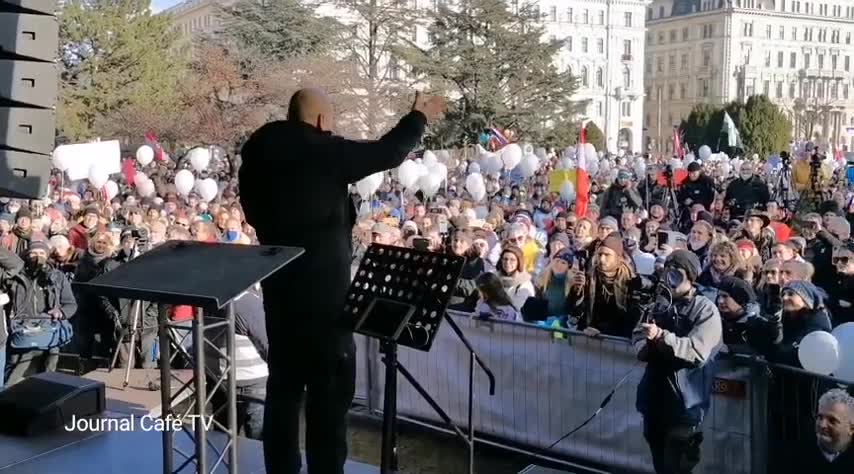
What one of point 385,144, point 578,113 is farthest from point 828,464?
point 578,113

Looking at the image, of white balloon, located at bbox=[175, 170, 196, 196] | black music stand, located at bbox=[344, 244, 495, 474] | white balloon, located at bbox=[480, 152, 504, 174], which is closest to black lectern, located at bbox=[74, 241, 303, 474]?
black music stand, located at bbox=[344, 244, 495, 474]

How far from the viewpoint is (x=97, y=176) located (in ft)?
56.3

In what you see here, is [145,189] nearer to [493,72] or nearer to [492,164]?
[492,164]

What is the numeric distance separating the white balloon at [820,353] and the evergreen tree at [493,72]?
136 ft

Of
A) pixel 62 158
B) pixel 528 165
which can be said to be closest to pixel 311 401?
pixel 62 158

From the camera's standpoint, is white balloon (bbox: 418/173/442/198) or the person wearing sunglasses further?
white balloon (bbox: 418/173/442/198)

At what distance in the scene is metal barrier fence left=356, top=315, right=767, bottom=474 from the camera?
537 centimetres

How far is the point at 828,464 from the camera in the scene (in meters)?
4.56

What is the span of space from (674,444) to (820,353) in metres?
0.95

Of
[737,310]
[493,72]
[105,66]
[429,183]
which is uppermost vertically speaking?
[493,72]

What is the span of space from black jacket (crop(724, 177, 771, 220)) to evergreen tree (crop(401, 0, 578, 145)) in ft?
103

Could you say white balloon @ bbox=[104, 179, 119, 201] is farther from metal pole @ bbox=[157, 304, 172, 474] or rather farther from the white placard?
metal pole @ bbox=[157, 304, 172, 474]

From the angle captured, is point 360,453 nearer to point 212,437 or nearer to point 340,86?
point 212,437

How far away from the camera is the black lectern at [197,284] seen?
3267 millimetres
